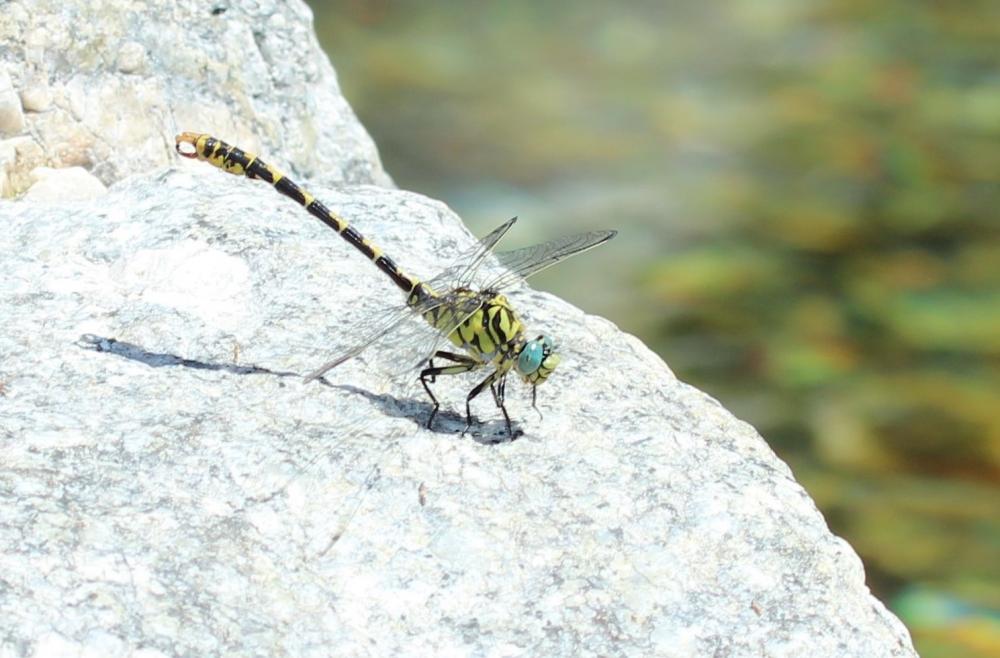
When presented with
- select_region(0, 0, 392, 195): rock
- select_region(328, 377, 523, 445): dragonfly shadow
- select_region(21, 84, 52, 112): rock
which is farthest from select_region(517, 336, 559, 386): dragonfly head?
select_region(21, 84, 52, 112): rock

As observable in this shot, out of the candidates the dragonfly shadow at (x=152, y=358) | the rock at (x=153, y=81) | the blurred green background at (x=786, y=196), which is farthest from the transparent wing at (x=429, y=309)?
the blurred green background at (x=786, y=196)

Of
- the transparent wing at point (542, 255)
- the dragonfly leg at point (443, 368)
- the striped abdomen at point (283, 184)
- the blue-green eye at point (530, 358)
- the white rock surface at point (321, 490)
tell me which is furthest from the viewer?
the transparent wing at point (542, 255)

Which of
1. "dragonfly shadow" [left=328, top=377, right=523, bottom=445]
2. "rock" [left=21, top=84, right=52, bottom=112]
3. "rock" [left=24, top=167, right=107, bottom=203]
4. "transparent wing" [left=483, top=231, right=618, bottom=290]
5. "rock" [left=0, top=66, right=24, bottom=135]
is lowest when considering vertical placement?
"rock" [left=24, top=167, right=107, bottom=203]

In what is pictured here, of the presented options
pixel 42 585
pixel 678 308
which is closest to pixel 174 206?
pixel 42 585

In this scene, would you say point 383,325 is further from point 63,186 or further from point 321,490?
point 63,186

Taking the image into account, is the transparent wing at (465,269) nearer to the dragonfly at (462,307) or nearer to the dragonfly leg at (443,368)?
the dragonfly at (462,307)

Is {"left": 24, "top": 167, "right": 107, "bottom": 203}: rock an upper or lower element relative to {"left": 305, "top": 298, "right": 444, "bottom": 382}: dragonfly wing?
lower

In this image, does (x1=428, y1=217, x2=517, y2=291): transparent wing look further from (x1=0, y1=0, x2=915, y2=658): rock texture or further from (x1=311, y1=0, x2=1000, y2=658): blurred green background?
(x1=311, y1=0, x2=1000, y2=658): blurred green background
